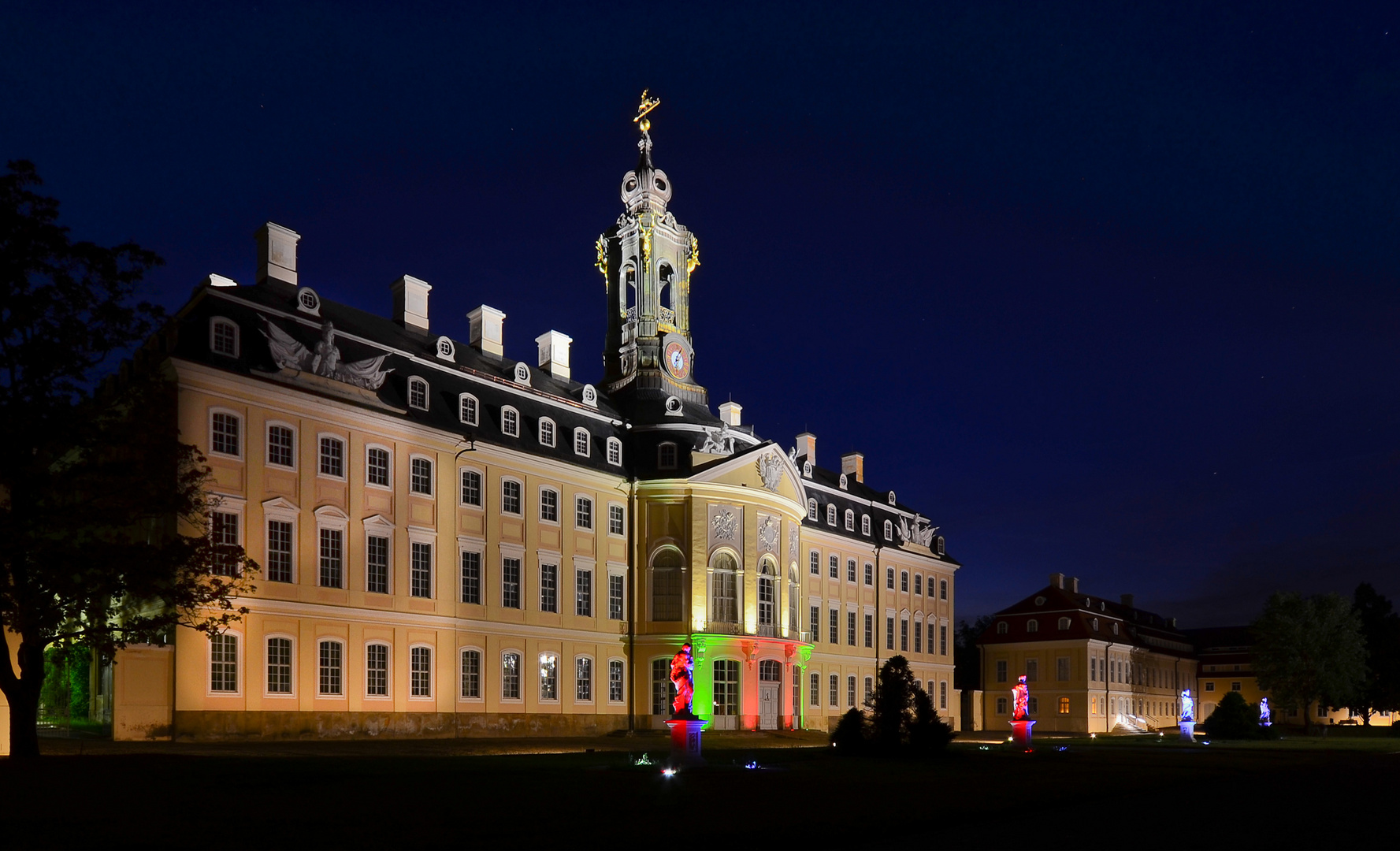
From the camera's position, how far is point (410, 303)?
50969mm

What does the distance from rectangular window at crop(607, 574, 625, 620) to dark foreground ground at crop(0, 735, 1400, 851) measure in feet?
63.7

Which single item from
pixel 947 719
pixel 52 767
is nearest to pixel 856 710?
pixel 52 767

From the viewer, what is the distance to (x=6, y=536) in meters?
26.4

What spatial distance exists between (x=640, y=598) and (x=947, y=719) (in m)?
30.0

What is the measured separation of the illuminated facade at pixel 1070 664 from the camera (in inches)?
3607

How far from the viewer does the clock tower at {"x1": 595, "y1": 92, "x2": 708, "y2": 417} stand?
6006 centimetres

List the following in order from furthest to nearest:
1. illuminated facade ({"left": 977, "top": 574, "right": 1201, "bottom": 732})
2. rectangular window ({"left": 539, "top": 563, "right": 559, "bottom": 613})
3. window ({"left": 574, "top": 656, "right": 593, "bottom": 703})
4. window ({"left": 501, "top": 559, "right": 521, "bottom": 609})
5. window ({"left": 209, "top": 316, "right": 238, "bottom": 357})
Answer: illuminated facade ({"left": 977, "top": 574, "right": 1201, "bottom": 732}) → window ({"left": 574, "top": 656, "right": 593, "bottom": 703}) → rectangular window ({"left": 539, "top": 563, "right": 559, "bottom": 613}) → window ({"left": 501, "top": 559, "right": 521, "bottom": 609}) → window ({"left": 209, "top": 316, "right": 238, "bottom": 357})

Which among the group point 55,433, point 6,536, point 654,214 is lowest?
point 6,536

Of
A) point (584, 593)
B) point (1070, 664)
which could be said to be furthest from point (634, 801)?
point (1070, 664)

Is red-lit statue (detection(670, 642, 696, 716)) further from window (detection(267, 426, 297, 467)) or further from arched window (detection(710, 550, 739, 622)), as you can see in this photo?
arched window (detection(710, 550, 739, 622))

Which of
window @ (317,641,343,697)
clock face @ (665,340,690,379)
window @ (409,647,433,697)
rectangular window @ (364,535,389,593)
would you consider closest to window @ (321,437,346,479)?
rectangular window @ (364,535,389,593)

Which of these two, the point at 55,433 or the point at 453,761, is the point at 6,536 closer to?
the point at 55,433

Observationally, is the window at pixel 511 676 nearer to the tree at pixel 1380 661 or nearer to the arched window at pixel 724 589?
the arched window at pixel 724 589

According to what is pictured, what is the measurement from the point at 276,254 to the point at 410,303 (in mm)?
7569
